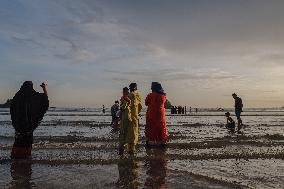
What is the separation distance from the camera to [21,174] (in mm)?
8789

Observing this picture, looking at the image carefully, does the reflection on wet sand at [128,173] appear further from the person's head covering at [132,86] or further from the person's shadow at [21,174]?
the person's head covering at [132,86]

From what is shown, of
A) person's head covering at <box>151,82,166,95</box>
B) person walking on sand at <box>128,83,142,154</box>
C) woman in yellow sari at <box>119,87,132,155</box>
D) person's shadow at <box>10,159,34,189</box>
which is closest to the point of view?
person's shadow at <box>10,159,34,189</box>

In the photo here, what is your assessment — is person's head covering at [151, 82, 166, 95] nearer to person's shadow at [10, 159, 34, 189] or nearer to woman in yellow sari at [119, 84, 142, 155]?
woman in yellow sari at [119, 84, 142, 155]

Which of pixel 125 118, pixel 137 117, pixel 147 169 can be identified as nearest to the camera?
pixel 147 169

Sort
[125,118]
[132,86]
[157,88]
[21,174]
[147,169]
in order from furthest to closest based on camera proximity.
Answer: [157,88]
[132,86]
[125,118]
[147,169]
[21,174]

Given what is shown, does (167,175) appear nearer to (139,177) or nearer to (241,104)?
(139,177)

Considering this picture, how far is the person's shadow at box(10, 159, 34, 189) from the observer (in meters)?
7.64

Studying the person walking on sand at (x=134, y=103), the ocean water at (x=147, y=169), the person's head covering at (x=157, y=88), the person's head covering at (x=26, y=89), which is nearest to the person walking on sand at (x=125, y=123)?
the person walking on sand at (x=134, y=103)

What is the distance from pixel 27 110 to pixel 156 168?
3908 mm

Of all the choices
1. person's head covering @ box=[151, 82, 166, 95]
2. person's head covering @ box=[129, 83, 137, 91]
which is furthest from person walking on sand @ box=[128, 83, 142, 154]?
person's head covering @ box=[151, 82, 166, 95]

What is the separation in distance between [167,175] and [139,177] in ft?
1.96

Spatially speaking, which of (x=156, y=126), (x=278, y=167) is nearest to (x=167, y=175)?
(x=278, y=167)

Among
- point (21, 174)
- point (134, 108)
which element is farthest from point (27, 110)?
point (134, 108)

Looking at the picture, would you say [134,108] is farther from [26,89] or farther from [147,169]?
[147,169]
